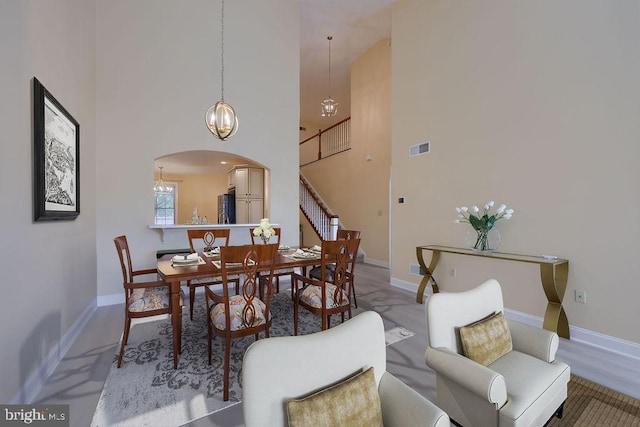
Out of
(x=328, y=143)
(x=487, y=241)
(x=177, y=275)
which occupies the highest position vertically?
(x=328, y=143)

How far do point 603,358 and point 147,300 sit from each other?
4062 millimetres

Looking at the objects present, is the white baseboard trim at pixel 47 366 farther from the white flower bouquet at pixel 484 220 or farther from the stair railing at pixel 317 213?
the stair railing at pixel 317 213

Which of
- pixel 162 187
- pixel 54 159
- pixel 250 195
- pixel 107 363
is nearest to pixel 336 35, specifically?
pixel 250 195

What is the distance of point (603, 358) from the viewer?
251 cm

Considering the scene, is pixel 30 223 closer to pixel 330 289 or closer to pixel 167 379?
pixel 167 379

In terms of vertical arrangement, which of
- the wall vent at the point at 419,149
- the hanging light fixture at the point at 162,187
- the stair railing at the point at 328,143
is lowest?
the hanging light fixture at the point at 162,187

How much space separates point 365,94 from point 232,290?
557cm

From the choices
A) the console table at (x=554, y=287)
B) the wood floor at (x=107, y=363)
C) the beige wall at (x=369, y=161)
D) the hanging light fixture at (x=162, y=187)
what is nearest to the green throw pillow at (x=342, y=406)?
the wood floor at (x=107, y=363)

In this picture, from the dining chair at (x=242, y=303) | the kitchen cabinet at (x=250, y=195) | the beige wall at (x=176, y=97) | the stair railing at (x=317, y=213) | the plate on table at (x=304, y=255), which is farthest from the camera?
the stair railing at (x=317, y=213)

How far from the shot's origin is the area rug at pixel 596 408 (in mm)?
1741

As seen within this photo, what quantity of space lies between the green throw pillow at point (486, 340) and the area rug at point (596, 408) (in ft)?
1.76

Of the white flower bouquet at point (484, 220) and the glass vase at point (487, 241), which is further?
the glass vase at point (487, 241)

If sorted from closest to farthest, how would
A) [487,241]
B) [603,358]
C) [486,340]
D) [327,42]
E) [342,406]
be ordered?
[342,406]
[486,340]
[603,358]
[487,241]
[327,42]

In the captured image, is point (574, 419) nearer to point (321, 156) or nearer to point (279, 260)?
point (279, 260)
